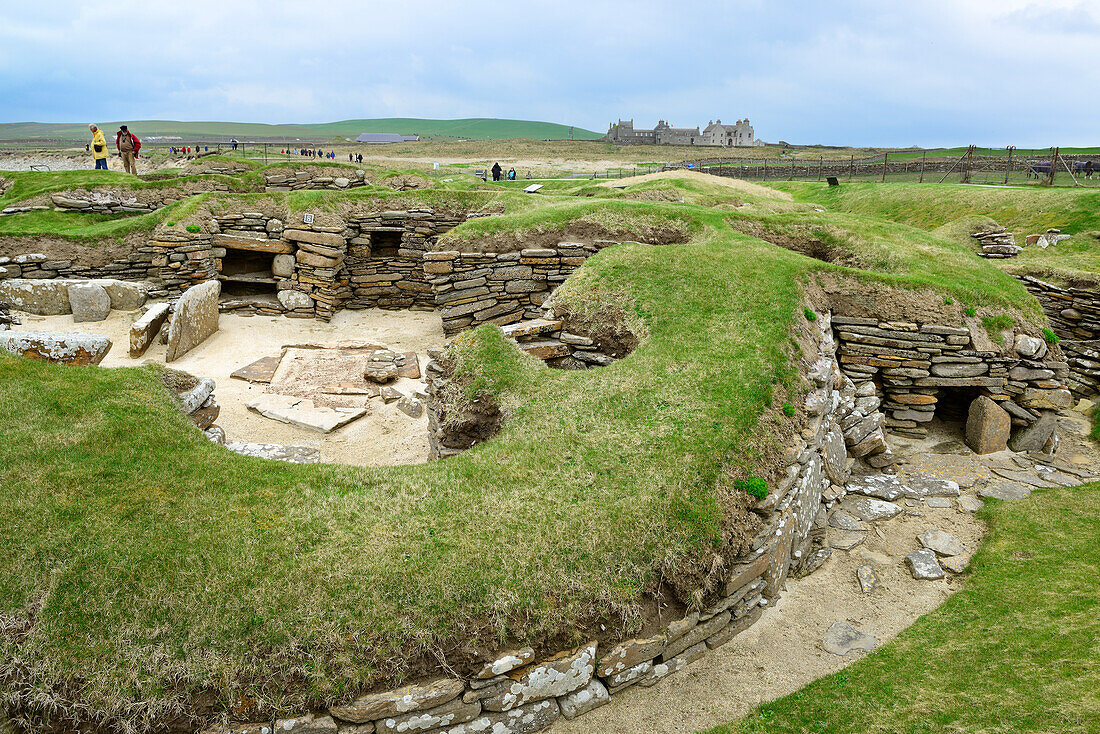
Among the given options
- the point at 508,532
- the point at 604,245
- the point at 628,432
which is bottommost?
the point at 508,532

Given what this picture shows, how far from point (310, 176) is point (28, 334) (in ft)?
53.5

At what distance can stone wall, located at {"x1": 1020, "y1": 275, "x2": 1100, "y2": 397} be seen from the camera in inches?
521

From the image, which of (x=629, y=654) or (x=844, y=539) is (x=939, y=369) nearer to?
(x=844, y=539)

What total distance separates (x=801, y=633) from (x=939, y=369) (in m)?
6.95

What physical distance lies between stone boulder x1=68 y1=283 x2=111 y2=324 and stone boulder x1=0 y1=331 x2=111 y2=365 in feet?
23.3

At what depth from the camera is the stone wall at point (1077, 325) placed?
13.2 meters

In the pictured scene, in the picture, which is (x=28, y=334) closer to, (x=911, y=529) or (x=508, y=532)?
(x=508, y=532)

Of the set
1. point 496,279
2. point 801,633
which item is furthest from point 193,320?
point 801,633

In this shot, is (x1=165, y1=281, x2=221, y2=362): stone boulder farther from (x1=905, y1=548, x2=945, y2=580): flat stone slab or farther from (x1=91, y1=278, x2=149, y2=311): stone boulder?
(x1=905, y1=548, x2=945, y2=580): flat stone slab

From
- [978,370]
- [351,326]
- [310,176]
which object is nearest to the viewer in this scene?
[978,370]

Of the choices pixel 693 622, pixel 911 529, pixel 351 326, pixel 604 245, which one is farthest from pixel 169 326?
pixel 911 529

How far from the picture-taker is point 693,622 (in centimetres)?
584

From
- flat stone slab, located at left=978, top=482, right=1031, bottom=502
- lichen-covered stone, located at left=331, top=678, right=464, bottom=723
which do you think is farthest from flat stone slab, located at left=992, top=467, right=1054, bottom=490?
lichen-covered stone, located at left=331, top=678, right=464, bottom=723

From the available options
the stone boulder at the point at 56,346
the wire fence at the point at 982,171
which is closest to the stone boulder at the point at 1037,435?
the stone boulder at the point at 56,346
